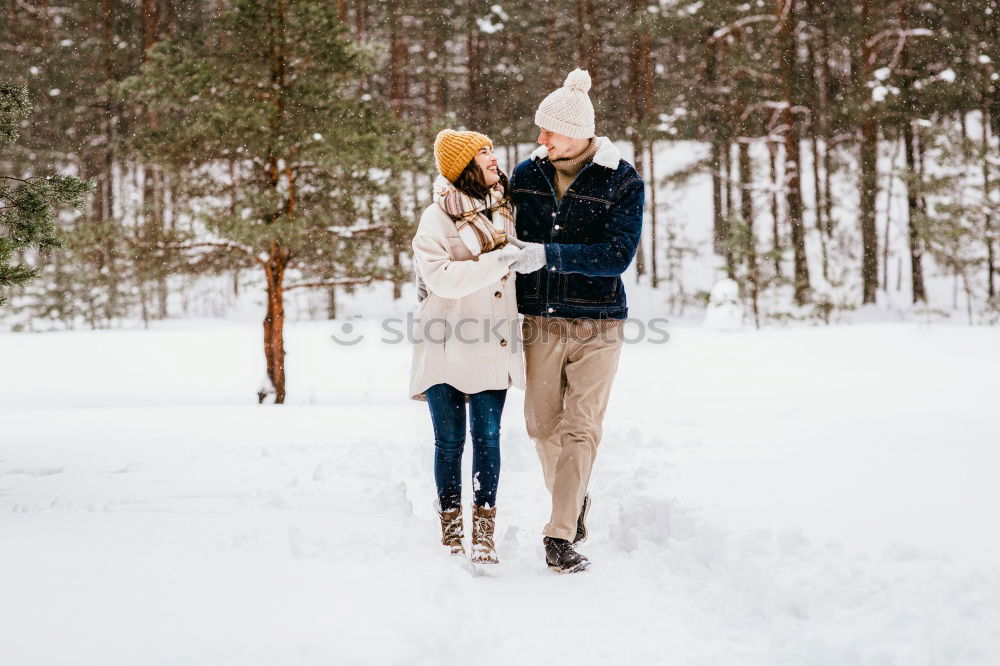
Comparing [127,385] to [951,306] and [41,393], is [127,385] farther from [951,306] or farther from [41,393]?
[951,306]

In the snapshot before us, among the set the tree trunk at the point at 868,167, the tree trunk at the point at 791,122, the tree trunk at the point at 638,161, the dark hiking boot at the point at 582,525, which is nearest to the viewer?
the dark hiking boot at the point at 582,525

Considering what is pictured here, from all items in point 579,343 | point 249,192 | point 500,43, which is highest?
point 500,43

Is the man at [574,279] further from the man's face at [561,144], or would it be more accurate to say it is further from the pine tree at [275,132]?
the pine tree at [275,132]

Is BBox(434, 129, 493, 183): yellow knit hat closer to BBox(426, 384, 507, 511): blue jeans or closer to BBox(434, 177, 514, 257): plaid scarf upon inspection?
BBox(434, 177, 514, 257): plaid scarf

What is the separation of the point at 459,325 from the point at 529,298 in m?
0.48

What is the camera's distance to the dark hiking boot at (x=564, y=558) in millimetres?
3805

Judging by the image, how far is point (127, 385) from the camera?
14055 mm

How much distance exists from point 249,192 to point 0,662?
27.8 feet

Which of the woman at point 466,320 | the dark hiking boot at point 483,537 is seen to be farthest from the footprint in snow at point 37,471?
the dark hiking boot at point 483,537

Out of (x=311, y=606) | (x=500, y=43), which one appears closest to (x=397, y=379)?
(x=311, y=606)

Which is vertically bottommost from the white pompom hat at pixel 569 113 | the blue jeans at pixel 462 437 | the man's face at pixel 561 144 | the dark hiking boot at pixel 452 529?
the dark hiking boot at pixel 452 529

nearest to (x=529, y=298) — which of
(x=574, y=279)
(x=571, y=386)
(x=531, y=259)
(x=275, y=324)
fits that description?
(x=574, y=279)

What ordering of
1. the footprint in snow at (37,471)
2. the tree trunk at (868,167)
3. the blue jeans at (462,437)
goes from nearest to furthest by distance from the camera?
the blue jeans at (462,437) → the footprint in snow at (37,471) → the tree trunk at (868,167)

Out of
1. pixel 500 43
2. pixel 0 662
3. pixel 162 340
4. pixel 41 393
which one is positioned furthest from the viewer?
pixel 500 43
